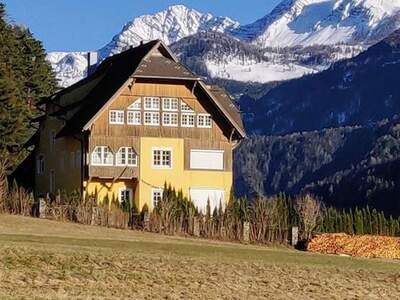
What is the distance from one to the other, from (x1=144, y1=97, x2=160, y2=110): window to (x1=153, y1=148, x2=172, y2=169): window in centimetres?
261

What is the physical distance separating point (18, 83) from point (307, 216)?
28.2 m

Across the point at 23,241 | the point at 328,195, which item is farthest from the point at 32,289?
the point at 328,195

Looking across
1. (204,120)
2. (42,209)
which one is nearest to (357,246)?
(42,209)

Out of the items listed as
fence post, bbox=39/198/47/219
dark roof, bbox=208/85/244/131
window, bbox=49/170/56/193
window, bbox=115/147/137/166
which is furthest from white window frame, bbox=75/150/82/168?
fence post, bbox=39/198/47/219

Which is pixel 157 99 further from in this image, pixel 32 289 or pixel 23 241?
pixel 32 289

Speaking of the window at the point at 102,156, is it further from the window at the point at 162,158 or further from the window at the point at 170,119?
the window at the point at 170,119

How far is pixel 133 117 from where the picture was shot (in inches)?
2566

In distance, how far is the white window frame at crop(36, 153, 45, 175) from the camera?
7556 cm

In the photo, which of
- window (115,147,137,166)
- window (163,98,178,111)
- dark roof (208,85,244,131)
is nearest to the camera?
window (115,147,137,166)

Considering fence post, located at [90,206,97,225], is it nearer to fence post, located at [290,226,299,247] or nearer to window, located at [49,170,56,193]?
fence post, located at [290,226,299,247]

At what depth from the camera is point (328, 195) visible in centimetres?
19375

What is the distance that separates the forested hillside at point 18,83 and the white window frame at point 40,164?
1598 millimetres

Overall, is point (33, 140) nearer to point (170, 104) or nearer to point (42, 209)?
point (170, 104)

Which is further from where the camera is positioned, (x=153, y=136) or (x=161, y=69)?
(x=153, y=136)
